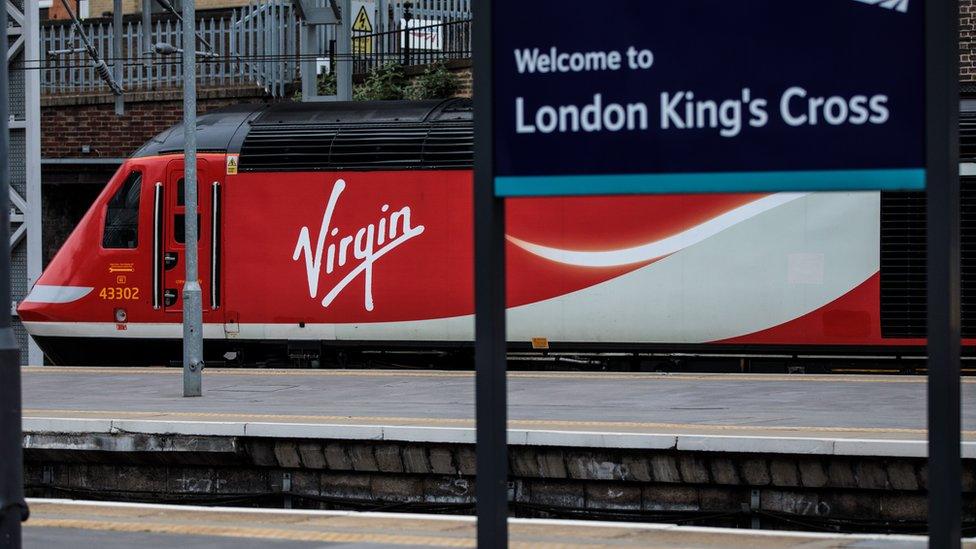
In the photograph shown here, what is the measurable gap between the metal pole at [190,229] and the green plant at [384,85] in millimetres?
10183

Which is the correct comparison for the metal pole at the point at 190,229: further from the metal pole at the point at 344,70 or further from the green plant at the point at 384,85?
the green plant at the point at 384,85

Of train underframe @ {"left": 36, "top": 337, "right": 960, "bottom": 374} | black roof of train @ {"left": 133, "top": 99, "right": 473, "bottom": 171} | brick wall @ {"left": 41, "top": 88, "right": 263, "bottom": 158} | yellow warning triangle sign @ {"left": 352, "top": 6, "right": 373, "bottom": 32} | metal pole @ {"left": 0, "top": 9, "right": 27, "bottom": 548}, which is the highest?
yellow warning triangle sign @ {"left": 352, "top": 6, "right": 373, "bottom": 32}

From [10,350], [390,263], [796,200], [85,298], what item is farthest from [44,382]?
[10,350]

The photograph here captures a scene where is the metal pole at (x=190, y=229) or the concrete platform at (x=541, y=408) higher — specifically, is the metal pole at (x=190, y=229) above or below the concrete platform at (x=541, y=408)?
above

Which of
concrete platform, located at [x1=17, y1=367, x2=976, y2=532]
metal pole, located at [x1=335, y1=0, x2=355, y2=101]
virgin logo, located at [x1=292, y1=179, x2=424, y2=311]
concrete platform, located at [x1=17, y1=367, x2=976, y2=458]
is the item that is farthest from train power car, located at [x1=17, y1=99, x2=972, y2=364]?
metal pole, located at [x1=335, y1=0, x2=355, y2=101]

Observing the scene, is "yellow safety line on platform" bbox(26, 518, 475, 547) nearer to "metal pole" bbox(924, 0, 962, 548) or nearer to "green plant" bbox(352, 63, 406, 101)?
"metal pole" bbox(924, 0, 962, 548)

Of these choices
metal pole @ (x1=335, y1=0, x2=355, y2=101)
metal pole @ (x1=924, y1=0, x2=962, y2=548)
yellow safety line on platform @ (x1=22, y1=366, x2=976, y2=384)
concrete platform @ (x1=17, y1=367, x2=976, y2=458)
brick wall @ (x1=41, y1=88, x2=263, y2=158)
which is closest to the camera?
metal pole @ (x1=924, y1=0, x2=962, y2=548)

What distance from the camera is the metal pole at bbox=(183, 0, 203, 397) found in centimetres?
1461

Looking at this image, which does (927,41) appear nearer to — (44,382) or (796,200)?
(796,200)

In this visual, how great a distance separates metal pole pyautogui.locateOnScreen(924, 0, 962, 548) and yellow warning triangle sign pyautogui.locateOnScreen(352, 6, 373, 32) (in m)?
23.1

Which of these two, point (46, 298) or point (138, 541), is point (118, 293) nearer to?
point (46, 298)

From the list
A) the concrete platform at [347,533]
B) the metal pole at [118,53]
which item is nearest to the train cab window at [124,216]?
the metal pole at [118,53]

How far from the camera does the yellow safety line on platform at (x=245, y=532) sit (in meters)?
7.40

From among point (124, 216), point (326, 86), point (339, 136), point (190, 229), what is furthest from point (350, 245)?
point (326, 86)
